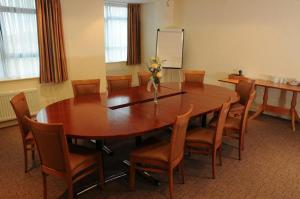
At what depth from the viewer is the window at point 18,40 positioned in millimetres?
4324

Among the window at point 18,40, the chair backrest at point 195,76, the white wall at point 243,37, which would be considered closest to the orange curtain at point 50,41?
the window at point 18,40

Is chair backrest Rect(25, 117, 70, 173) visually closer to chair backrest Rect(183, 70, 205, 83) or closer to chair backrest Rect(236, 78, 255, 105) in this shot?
chair backrest Rect(236, 78, 255, 105)

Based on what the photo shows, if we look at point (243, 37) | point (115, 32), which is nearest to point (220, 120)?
point (243, 37)

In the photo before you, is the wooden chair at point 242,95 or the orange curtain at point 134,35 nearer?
the wooden chair at point 242,95

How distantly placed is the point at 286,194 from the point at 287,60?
3.05 meters

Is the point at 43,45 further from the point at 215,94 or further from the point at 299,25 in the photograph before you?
the point at 299,25

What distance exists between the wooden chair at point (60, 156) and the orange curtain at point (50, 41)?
282cm

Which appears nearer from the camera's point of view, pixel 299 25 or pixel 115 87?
pixel 115 87

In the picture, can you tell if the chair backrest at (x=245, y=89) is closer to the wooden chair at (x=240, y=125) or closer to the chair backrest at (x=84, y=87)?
the wooden chair at (x=240, y=125)

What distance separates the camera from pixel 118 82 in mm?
4113

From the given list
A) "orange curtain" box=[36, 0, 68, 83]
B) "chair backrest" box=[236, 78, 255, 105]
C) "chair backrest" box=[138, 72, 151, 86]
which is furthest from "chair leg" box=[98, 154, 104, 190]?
"orange curtain" box=[36, 0, 68, 83]

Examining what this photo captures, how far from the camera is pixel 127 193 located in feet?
8.40

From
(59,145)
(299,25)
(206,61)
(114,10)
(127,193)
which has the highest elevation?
(114,10)

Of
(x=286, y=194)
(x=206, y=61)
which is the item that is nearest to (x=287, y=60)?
(x=206, y=61)
